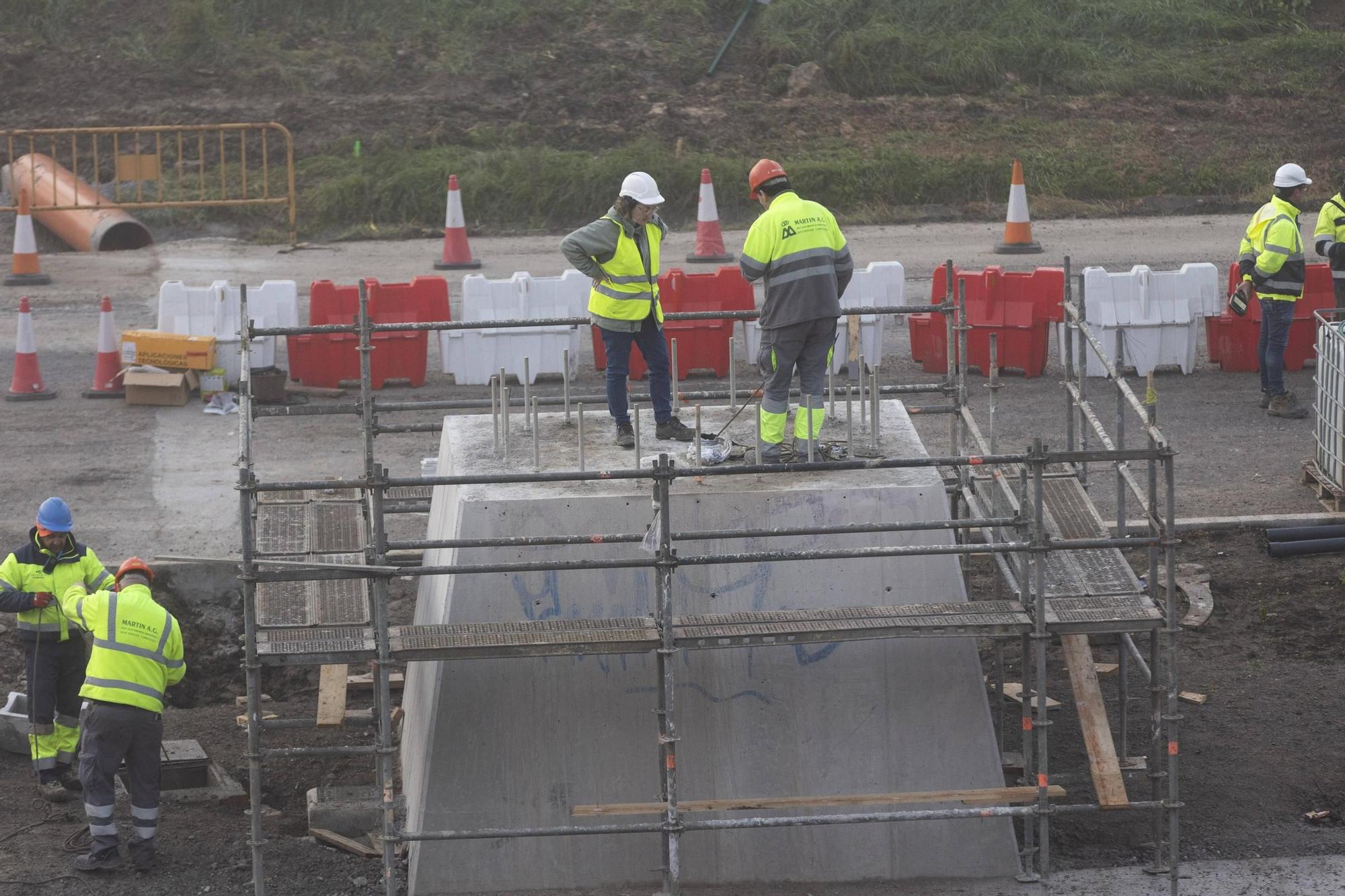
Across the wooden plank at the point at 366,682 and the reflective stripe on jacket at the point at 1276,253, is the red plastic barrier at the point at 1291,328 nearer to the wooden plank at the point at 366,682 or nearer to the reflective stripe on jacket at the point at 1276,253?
the reflective stripe on jacket at the point at 1276,253

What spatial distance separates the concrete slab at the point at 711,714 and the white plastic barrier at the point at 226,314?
273 inches

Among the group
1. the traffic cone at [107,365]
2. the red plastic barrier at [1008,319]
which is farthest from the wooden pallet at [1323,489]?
the traffic cone at [107,365]

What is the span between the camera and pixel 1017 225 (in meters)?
18.8

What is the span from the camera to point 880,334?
1549cm

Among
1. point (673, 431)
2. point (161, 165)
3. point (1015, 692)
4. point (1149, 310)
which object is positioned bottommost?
point (1015, 692)

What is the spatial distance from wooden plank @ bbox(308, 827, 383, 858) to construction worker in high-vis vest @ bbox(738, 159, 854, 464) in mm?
2684

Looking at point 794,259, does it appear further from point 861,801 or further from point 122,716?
point 122,716

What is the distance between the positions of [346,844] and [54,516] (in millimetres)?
2285

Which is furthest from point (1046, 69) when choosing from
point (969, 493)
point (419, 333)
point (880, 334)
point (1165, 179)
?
point (969, 493)

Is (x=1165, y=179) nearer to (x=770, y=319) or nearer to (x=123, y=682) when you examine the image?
(x=770, y=319)

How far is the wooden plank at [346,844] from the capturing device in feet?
28.3

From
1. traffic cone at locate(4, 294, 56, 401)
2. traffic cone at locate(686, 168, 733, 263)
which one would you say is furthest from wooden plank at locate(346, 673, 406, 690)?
traffic cone at locate(686, 168, 733, 263)

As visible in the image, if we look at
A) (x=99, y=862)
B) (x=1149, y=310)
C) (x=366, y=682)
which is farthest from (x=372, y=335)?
(x=99, y=862)

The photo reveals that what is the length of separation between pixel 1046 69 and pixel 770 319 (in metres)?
16.1
